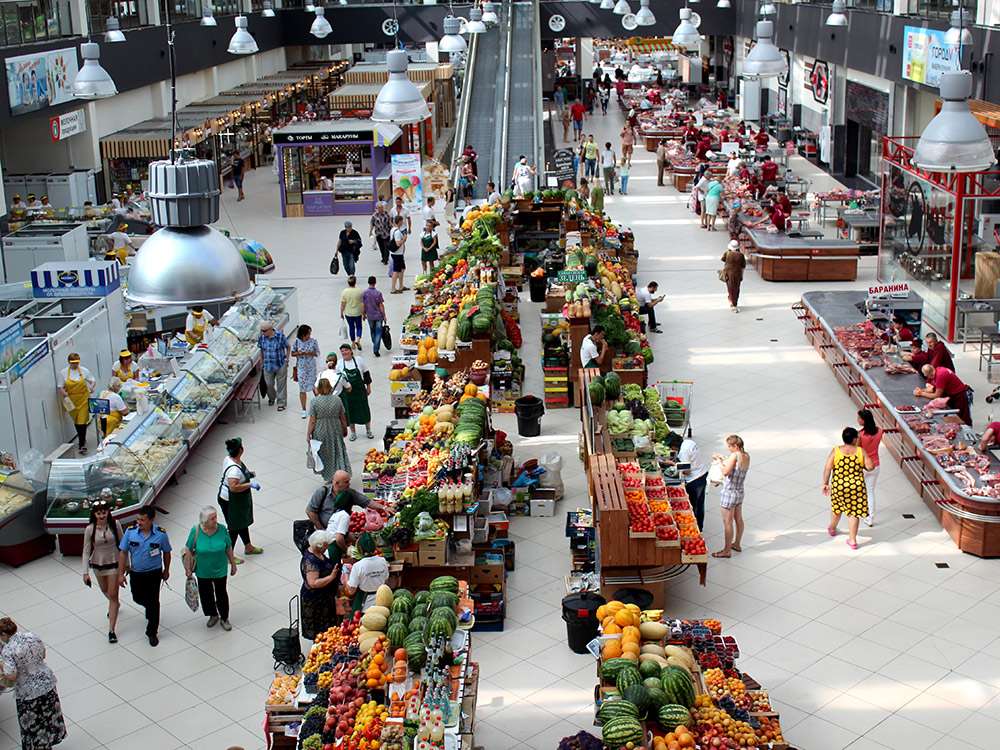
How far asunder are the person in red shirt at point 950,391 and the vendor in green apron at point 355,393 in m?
6.10

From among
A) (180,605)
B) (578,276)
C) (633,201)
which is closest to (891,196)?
(578,276)

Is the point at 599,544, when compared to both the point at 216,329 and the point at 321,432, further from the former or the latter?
the point at 216,329

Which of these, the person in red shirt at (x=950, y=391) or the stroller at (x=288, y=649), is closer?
the stroller at (x=288, y=649)

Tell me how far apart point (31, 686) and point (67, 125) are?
858 inches

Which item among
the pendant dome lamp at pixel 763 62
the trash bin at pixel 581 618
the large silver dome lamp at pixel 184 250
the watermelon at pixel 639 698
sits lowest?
the trash bin at pixel 581 618

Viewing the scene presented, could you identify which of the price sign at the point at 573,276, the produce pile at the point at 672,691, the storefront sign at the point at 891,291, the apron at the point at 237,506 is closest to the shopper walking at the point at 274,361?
the apron at the point at 237,506

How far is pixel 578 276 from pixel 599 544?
720cm

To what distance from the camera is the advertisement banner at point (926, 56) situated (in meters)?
18.9

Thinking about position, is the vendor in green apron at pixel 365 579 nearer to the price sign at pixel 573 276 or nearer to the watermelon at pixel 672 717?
the watermelon at pixel 672 717

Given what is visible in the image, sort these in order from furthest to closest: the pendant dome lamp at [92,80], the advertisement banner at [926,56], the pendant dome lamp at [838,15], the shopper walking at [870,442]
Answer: the pendant dome lamp at [838,15] → the advertisement banner at [926,56] → the pendant dome lamp at [92,80] → the shopper walking at [870,442]

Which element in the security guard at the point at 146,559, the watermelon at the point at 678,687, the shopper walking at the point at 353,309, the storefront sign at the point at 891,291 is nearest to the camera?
the watermelon at the point at 678,687

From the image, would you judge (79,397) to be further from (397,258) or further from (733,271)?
(733,271)

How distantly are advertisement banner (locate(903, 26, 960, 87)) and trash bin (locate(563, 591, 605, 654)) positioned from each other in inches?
523

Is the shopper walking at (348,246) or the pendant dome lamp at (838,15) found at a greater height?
the pendant dome lamp at (838,15)
